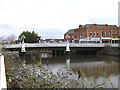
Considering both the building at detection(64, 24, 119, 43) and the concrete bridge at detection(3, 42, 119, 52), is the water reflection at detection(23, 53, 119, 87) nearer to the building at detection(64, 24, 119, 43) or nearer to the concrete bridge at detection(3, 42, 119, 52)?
the concrete bridge at detection(3, 42, 119, 52)

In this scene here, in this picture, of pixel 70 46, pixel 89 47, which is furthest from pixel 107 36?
pixel 70 46

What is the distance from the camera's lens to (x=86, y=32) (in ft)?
174

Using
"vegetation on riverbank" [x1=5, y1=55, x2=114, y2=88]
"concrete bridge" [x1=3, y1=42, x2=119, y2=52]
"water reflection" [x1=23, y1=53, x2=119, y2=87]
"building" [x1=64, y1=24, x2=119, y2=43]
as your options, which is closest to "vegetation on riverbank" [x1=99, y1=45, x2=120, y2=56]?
"concrete bridge" [x1=3, y1=42, x2=119, y2=52]

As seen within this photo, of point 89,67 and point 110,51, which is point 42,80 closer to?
point 89,67

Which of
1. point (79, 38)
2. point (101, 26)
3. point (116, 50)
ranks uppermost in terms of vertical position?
point (101, 26)

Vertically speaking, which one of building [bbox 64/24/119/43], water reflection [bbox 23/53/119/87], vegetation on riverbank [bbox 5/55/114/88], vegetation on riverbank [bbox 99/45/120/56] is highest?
building [bbox 64/24/119/43]

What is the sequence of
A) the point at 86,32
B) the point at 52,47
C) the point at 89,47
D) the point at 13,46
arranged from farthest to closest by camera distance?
the point at 86,32, the point at 89,47, the point at 52,47, the point at 13,46

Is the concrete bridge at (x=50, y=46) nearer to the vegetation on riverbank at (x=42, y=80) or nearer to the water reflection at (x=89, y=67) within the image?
the water reflection at (x=89, y=67)

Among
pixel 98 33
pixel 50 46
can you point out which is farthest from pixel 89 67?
pixel 98 33

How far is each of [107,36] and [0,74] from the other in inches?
2094

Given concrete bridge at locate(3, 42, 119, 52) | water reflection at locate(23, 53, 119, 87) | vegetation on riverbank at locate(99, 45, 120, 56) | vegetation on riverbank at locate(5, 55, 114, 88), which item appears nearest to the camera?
vegetation on riverbank at locate(5, 55, 114, 88)

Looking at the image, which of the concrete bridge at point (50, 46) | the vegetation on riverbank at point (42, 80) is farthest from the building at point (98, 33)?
the vegetation on riverbank at point (42, 80)

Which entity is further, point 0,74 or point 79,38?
point 79,38

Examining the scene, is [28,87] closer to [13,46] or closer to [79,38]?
[13,46]
